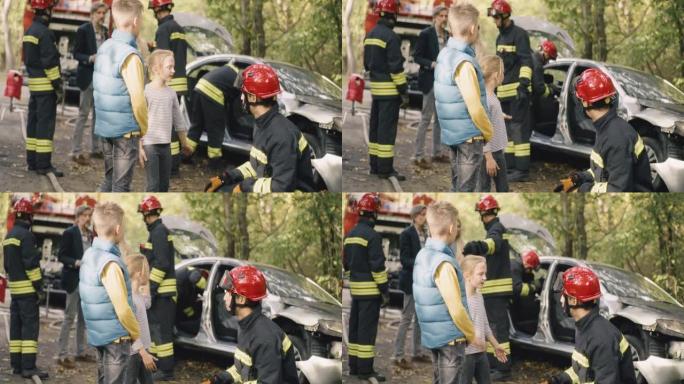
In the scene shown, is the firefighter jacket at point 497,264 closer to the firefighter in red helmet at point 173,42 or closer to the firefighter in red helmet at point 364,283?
the firefighter in red helmet at point 364,283

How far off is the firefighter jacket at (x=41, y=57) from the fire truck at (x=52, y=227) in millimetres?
1080

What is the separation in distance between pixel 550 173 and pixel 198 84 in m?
2.98

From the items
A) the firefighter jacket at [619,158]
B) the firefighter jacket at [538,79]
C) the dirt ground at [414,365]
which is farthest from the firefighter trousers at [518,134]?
the firefighter jacket at [619,158]

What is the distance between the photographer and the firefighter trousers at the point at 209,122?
43.6ft

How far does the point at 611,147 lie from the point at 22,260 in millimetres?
4919

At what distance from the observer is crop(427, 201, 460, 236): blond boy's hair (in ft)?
37.4

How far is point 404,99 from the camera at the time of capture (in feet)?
44.4

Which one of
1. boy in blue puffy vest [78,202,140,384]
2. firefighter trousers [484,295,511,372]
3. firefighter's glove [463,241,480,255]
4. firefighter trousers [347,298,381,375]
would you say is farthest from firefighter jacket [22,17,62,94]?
firefighter trousers [484,295,511,372]

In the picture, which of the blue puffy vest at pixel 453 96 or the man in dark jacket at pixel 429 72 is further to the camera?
the man in dark jacket at pixel 429 72

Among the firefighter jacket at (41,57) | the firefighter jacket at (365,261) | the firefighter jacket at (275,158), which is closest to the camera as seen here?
the firefighter jacket at (275,158)

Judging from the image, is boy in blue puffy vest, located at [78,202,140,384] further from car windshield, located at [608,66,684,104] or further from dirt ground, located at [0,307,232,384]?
car windshield, located at [608,66,684,104]

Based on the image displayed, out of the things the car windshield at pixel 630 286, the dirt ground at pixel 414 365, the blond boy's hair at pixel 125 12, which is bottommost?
the dirt ground at pixel 414 365

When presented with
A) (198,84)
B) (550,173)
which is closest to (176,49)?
(198,84)

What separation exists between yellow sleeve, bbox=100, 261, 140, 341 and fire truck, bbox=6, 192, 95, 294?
2737 millimetres
